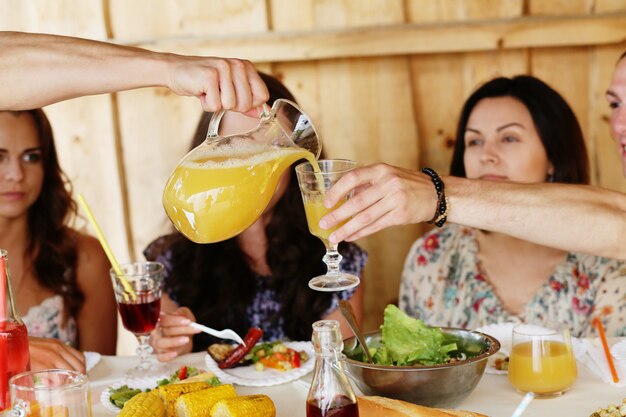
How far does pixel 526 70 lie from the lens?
324 cm

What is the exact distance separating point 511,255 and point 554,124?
47 centimetres

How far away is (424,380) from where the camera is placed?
1544 mm

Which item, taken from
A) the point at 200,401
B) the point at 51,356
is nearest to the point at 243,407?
the point at 200,401

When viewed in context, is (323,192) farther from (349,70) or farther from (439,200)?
(349,70)

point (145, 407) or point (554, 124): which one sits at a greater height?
point (554, 124)

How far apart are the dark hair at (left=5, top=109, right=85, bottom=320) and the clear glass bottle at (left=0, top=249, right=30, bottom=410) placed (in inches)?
50.2

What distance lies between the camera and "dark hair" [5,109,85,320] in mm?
2740

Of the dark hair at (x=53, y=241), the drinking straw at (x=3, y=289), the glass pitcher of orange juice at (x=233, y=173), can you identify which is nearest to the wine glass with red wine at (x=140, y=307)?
the glass pitcher of orange juice at (x=233, y=173)

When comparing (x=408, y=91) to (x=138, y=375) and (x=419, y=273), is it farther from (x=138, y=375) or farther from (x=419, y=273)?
(x=138, y=375)

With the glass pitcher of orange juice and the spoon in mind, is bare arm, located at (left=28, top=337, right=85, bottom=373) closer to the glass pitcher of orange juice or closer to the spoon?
the glass pitcher of orange juice

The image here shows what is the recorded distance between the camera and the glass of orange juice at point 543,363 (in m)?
1.67

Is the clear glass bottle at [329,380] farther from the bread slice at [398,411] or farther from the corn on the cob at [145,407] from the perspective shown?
the corn on the cob at [145,407]

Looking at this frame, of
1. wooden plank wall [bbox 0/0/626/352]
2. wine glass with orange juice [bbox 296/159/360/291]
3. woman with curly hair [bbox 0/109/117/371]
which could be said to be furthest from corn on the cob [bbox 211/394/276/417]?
wooden plank wall [bbox 0/0/626/352]

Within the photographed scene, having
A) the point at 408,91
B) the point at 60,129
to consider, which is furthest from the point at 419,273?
the point at 60,129
